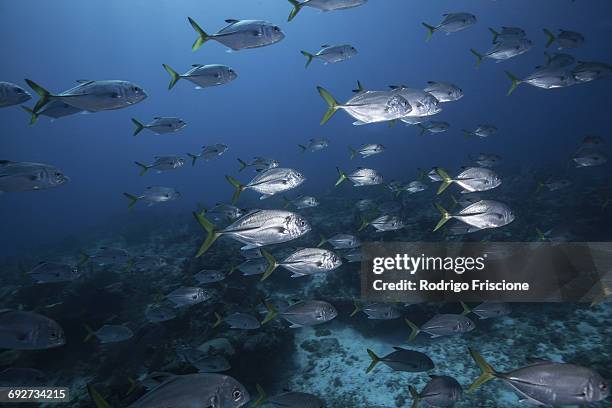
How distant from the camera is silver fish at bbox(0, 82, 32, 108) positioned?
4590mm

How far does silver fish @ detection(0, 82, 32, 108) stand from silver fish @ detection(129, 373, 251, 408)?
4663 millimetres

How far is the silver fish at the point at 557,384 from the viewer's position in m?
2.98

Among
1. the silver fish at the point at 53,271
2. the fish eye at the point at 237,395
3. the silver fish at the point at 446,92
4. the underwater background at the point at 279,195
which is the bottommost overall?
the underwater background at the point at 279,195

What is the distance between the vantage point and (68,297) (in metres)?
11.2

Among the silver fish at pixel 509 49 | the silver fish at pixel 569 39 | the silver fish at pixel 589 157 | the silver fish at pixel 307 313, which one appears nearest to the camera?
the silver fish at pixel 307 313

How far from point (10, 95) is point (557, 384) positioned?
25.0 ft

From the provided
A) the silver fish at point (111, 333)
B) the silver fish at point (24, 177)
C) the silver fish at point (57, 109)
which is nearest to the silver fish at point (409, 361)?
the silver fish at point (111, 333)

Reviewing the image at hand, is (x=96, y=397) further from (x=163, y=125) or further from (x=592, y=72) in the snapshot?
(x=592, y=72)

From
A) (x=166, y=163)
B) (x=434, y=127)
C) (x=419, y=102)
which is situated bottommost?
(x=166, y=163)

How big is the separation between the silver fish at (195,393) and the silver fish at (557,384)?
232 centimetres

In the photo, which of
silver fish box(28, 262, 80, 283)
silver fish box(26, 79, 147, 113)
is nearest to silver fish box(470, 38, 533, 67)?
silver fish box(26, 79, 147, 113)

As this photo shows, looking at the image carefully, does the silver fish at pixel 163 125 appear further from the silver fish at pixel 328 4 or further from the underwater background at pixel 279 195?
the silver fish at pixel 328 4

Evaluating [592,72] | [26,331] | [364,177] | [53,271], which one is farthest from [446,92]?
[53,271]

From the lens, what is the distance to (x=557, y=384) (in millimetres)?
2977
